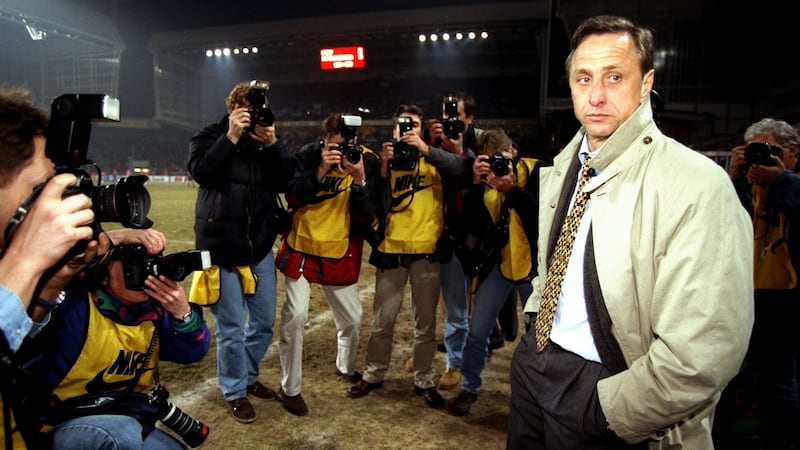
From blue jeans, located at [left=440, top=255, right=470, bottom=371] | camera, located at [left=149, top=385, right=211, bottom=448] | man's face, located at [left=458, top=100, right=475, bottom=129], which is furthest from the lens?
man's face, located at [left=458, top=100, right=475, bottom=129]

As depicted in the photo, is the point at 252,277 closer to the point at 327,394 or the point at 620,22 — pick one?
the point at 327,394

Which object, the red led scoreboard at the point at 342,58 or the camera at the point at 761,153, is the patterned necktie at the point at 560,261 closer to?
the camera at the point at 761,153

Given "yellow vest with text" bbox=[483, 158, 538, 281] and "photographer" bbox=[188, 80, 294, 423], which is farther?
"yellow vest with text" bbox=[483, 158, 538, 281]

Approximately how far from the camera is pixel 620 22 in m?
1.65

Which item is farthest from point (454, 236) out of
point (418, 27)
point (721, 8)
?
point (418, 27)

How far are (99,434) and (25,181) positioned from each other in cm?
92

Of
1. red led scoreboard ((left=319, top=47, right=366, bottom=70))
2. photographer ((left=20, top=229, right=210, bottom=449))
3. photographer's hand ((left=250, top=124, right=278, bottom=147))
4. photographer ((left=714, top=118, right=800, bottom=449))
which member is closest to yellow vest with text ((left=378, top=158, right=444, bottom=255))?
photographer's hand ((left=250, top=124, right=278, bottom=147))

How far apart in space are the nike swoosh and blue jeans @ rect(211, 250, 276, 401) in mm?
1493

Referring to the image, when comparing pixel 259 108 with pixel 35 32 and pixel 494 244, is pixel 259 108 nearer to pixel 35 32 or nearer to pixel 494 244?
pixel 494 244

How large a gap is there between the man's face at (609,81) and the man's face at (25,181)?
1.74 m

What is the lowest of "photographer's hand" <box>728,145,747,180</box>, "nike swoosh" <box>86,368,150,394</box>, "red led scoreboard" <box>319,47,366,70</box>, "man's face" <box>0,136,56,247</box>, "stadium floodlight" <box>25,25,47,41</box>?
"nike swoosh" <box>86,368,150,394</box>

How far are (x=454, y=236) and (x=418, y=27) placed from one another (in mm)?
24513

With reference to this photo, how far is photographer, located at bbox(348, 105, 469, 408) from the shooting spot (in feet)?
12.3

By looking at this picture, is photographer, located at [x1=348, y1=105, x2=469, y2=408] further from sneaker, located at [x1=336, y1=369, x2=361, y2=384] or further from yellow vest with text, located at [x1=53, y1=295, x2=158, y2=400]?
yellow vest with text, located at [x1=53, y1=295, x2=158, y2=400]
